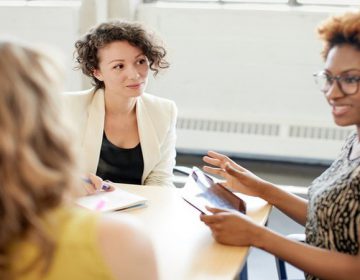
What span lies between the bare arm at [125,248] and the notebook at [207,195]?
30.2 inches

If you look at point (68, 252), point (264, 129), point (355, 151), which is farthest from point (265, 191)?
point (264, 129)

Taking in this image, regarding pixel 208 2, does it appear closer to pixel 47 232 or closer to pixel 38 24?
pixel 38 24

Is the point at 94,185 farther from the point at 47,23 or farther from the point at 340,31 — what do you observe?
the point at 47,23

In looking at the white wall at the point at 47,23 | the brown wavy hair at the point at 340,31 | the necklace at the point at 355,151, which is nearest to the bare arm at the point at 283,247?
the necklace at the point at 355,151

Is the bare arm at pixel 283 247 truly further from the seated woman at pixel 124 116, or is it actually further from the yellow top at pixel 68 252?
the seated woman at pixel 124 116

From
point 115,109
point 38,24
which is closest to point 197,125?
point 38,24

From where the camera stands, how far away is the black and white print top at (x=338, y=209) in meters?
1.49

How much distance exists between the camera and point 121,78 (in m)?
2.40

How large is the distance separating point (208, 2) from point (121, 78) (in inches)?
71.3

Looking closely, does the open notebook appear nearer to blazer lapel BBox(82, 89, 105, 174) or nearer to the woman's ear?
blazer lapel BBox(82, 89, 105, 174)

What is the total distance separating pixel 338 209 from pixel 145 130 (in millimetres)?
1092

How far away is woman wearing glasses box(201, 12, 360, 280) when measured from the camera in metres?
1.49

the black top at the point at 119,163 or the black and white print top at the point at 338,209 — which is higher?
the black and white print top at the point at 338,209

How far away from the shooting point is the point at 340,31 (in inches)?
63.0
